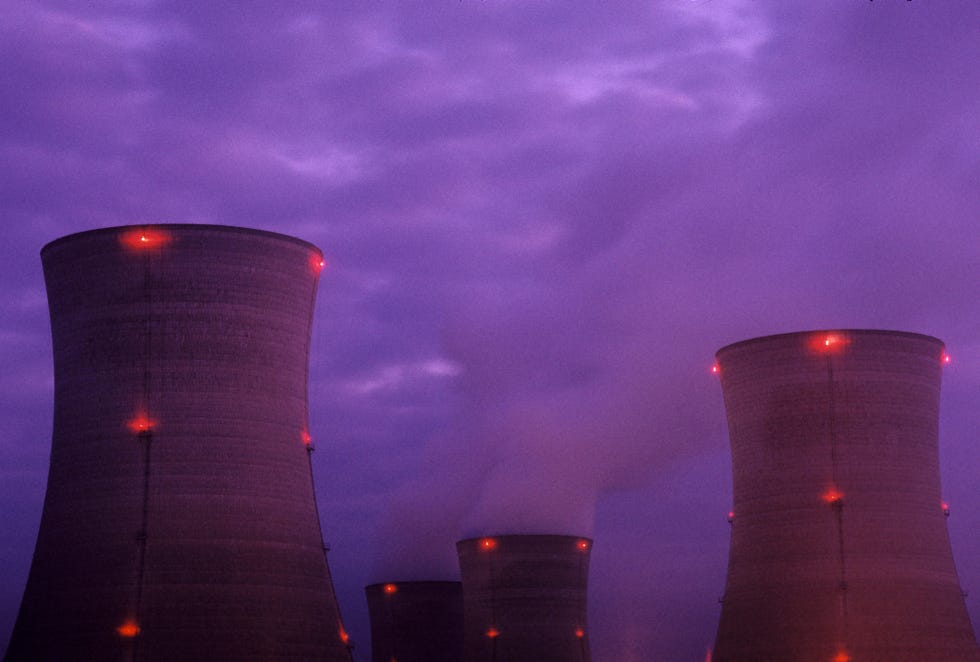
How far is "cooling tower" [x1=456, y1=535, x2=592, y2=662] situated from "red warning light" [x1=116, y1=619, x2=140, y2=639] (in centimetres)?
1767

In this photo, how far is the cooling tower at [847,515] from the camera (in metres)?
32.2

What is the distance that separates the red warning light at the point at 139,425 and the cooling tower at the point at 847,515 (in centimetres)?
1341

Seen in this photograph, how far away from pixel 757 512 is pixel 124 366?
553 inches

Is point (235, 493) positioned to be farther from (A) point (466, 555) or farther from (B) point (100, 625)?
(A) point (466, 555)

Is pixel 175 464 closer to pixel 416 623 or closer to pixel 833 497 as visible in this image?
pixel 833 497

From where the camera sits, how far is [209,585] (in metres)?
26.5

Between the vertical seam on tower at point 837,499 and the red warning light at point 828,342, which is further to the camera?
the red warning light at point 828,342

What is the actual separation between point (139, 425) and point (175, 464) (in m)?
0.95

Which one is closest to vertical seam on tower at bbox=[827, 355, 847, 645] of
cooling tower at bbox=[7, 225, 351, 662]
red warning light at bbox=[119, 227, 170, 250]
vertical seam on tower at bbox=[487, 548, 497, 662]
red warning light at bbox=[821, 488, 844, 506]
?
red warning light at bbox=[821, 488, 844, 506]

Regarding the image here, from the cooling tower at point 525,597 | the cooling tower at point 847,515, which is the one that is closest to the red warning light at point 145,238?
the cooling tower at point 847,515

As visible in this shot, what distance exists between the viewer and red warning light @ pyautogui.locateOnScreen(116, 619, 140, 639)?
26078 millimetres

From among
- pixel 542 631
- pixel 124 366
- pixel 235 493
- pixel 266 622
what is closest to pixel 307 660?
pixel 266 622

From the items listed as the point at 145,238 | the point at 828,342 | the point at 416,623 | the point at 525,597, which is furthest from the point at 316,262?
the point at 416,623

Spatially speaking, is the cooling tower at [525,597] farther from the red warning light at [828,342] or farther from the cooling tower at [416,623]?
the red warning light at [828,342]
